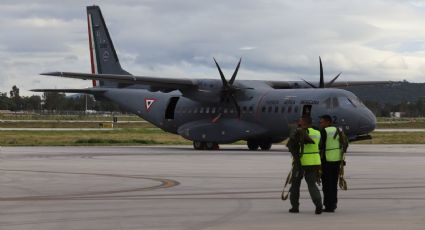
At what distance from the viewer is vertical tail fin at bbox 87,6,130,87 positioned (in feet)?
158

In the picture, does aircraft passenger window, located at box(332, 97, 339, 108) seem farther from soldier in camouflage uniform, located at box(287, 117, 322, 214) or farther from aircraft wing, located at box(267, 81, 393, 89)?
soldier in camouflage uniform, located at box(287, 117, 322, 214)

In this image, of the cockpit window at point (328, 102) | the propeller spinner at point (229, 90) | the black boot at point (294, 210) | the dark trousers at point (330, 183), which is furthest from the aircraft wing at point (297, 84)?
the black boot at point (294, 210)

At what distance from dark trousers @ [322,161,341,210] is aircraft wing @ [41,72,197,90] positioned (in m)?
25.3

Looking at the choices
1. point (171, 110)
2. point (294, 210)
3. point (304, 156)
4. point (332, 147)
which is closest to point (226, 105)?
point (171, 110)

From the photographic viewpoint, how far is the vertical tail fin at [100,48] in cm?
4819

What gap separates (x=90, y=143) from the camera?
4928cm

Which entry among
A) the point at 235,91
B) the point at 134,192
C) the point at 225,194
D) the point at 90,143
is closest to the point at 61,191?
the point at 134,192

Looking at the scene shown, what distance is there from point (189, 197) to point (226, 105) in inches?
1003

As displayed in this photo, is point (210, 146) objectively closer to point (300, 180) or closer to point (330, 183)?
point (330, 183)

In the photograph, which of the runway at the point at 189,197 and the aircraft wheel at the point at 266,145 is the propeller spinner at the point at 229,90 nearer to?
the aircraft wheel at the point at 266,145

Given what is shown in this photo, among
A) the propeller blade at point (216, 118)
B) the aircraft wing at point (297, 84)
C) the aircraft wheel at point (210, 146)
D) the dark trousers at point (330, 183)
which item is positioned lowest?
the aircraft wheel at point (210, 146)

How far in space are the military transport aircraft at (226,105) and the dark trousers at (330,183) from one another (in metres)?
20.7

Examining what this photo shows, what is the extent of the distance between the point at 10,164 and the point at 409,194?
49.1 feet

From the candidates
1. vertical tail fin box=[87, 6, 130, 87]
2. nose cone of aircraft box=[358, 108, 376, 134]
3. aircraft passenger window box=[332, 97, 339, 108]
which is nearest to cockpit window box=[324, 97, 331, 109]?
aircraft passenger window box=[332, 97, 339, 108]
